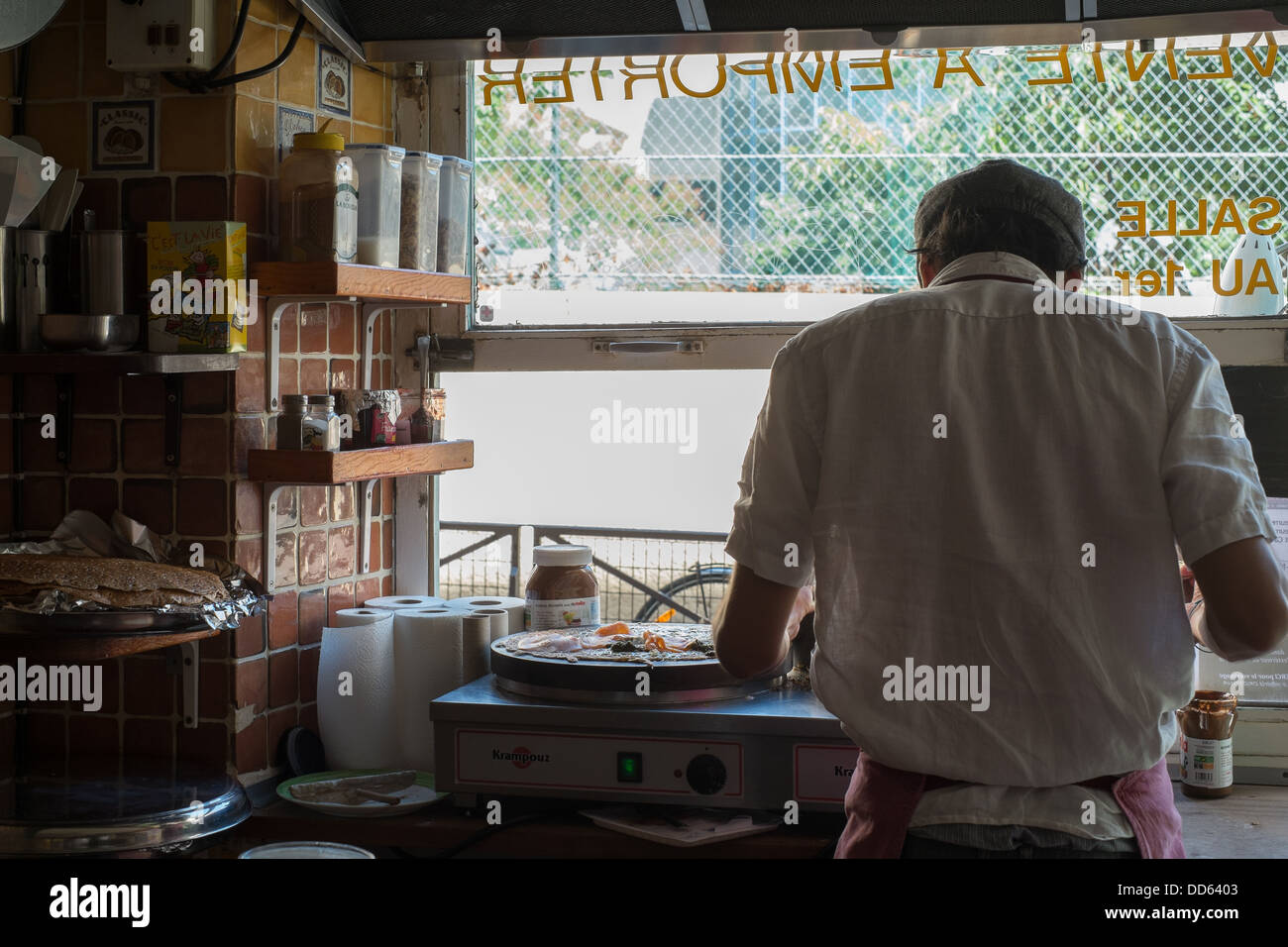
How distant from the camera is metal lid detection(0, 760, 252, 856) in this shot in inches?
64.1

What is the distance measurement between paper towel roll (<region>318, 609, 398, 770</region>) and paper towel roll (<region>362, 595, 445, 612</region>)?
4.2 inches

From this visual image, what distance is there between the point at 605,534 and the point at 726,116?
3.29 ft

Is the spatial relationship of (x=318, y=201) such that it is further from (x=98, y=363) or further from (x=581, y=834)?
(x=581, y=834)

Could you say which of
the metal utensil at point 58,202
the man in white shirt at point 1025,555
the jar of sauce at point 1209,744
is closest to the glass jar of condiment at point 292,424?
the metal utensil at point 58,202

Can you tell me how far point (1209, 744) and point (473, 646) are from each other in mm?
1200

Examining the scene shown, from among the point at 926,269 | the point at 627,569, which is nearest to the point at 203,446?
the point at 926,269

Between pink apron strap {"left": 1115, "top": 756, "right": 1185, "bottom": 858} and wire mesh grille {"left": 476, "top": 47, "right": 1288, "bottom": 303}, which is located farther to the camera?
wire mesh grille {"left": 476, "top": 47, "right": 1288, "bottom": 303}

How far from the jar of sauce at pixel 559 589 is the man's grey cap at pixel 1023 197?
1.02 m

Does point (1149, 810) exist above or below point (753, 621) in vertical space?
below

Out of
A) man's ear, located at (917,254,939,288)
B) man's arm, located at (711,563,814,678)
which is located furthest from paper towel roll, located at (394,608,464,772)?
man's ear, located at (917,254,939,288)

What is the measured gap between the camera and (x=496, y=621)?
2139mm

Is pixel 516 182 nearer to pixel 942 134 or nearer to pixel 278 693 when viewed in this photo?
pixel 942 134

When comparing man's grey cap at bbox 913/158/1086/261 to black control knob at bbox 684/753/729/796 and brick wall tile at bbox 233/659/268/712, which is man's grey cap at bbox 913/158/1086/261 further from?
brick wall tile at bbox 233/659/268/712
